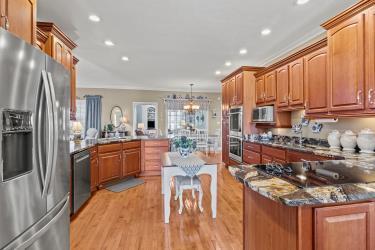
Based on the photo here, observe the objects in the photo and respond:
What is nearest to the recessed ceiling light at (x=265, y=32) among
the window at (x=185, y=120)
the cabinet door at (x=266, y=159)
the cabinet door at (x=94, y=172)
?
the cabinet door at (x=266, y=159)

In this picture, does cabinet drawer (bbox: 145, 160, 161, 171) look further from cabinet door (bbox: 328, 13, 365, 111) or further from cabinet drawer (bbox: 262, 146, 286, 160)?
cabinet door (bbox: 328, 13, 365, 111)

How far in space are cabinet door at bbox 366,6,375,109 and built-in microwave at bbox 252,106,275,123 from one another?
190 cm

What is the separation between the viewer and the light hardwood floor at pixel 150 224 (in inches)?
81.0

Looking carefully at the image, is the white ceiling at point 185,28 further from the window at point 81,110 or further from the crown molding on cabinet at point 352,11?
the window at point 81,110

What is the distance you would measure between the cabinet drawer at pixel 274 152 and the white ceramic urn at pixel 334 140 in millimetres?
620

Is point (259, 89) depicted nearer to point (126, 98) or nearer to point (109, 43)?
point (109, 43)

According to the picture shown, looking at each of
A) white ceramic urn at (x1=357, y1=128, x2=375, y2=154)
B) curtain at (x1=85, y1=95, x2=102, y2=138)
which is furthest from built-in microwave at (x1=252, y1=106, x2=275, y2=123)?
curtain at (x1=85, y1=95, x2=102, y2=138)

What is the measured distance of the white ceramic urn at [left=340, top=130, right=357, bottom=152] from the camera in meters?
2.54

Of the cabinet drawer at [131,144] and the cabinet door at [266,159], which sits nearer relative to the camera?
the cabinet door at [266,159]

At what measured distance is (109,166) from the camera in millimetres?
3756

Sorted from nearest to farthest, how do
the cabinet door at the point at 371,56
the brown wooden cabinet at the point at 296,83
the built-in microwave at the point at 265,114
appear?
the cabinet door at the point at 371,56 → the brown wooden cabinet at the point at 296,83 → the built-in microwave at the point at 265,114

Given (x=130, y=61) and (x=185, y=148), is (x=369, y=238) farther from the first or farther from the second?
(x=130, y=61)

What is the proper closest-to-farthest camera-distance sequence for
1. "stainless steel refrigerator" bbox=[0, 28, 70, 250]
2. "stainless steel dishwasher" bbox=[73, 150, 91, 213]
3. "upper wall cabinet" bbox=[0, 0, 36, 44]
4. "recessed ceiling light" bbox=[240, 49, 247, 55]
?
"stainless steel refrigerator" bbox=[0, 28, 70, 250], "upper wall cabinet" bbox=[0, 0, 36, 44], "stainless steel dishwasher" bbox=[73, 150, 91, 213], "recessed ceiling light" bbox=[240, 49, 247, 55]

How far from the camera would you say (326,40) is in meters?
2.73
